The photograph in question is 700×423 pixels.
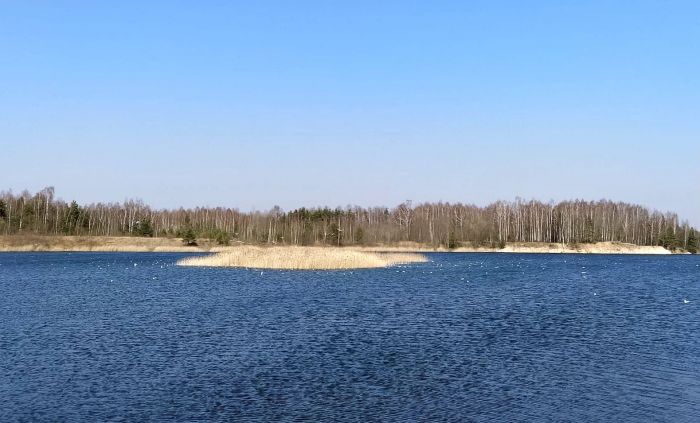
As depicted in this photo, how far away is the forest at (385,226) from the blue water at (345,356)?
7808 cm

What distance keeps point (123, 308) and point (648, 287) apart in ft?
124

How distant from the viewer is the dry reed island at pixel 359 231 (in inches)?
4584

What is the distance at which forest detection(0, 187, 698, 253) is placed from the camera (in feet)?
415

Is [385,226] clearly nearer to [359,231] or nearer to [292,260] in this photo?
[359,231]

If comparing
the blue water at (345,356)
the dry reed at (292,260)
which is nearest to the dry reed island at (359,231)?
the dry reed at (292,260)

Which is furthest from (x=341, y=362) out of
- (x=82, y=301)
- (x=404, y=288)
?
(x=404, y=288)

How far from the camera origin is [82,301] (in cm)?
3559

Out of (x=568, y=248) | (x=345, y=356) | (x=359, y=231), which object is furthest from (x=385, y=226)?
(x=345, y=356)

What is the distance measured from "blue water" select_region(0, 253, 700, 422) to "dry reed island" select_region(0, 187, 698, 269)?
7309 cm

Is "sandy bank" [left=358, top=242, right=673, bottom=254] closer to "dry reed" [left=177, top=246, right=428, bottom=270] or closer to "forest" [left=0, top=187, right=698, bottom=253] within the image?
"forest" [left=0, top=187, right=698, bottom=253]

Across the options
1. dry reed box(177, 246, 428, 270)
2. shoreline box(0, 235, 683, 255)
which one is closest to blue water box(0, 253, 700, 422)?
dry reed box(177, 246, 428, 270)

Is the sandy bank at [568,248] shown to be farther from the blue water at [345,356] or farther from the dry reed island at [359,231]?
the blue water at [345,356]

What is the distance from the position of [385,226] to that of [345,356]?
126 metres

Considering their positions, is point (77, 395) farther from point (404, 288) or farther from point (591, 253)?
point (591, 253)
